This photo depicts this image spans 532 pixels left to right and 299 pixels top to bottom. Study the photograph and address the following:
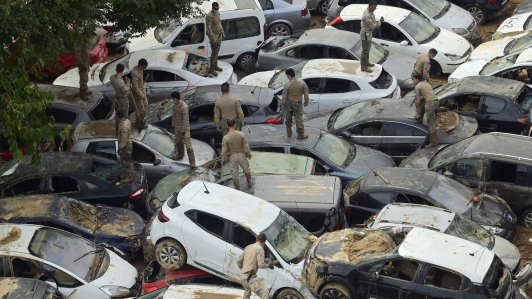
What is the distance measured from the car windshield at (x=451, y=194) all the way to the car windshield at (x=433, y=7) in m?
8.80

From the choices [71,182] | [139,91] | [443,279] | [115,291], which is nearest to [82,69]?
[139,91]

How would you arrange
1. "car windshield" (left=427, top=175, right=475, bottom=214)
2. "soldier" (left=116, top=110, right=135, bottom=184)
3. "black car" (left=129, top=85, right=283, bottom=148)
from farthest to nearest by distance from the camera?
1. "black car" (left=129, top=85, right=283, bottom=148)
2. "soldier" (left=116, top=110, right=135, bottom=184)
3. "car windshield" (left=427, top=175, right=475, bottom=214)

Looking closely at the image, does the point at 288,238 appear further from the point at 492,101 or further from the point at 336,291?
the point at 492,101

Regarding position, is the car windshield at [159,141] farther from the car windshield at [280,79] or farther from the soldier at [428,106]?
the soldier at [428,106]

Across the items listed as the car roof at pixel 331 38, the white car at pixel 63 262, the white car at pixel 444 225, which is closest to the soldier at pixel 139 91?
the white car at pixel 63 262

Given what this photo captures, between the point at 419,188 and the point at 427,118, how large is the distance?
2.47 metres

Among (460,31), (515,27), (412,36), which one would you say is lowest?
(460,31)

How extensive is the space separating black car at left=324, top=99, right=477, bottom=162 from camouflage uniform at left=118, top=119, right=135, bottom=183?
4.07 metres

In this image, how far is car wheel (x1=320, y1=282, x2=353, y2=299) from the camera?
26.0ft

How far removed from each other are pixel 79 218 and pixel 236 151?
2.83 meters

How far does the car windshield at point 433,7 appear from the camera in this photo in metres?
17.5

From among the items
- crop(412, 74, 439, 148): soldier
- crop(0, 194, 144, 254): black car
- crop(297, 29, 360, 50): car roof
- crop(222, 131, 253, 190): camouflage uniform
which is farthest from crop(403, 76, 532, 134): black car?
crop(0, 194, 144, 254): black car

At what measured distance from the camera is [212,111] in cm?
1281

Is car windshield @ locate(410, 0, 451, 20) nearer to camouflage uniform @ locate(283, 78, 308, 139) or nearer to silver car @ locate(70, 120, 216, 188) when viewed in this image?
camouflage uniform @ locate(283, 78, 308, 139)
